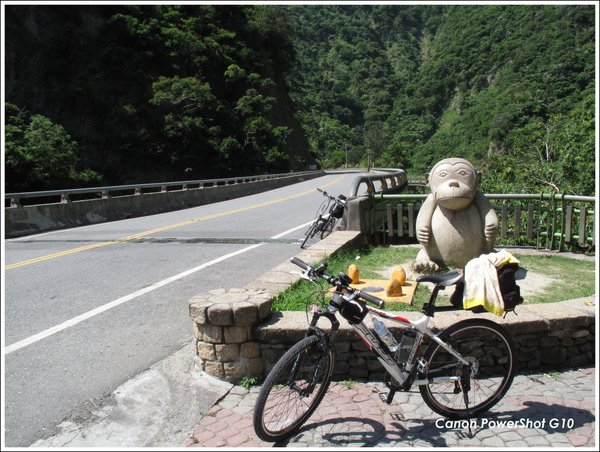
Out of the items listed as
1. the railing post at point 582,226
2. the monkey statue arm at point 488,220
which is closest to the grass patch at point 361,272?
the monkey statue arm at point 488,220

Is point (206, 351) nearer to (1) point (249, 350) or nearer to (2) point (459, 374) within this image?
(1) point (249, 350)

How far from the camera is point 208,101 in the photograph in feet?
153

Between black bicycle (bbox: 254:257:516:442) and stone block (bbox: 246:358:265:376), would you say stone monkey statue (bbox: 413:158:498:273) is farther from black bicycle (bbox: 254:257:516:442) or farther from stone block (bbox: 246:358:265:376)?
stone block (bbox: 246:358:265:376)

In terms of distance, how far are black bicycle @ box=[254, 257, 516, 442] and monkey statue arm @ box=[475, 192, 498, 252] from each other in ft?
9.40

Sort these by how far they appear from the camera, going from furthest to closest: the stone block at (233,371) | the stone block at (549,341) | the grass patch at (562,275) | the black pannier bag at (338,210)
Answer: the black pannier bag at (338,210), the grass patch at (562,275), the stone block at (549,341), the stone block at (233,371)

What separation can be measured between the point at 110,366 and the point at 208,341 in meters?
1.02

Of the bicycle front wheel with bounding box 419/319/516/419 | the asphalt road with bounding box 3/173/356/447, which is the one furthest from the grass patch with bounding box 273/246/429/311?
the asphalt road with bounding box 3/173/356/447

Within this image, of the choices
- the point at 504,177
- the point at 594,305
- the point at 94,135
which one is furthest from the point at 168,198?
the point at 94,135

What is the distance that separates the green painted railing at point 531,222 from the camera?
900cm

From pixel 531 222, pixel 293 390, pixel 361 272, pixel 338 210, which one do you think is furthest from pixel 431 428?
pixel 338 210

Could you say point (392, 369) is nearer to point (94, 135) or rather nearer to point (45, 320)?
point (45, 320)

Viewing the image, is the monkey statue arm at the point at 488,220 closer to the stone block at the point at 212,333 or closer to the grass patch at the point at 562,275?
the grass patch at the point at 562,275

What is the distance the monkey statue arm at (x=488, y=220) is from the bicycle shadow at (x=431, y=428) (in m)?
2.99

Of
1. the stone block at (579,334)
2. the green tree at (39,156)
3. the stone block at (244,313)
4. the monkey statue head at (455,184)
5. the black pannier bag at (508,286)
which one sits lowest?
the stone block at (579,334)
